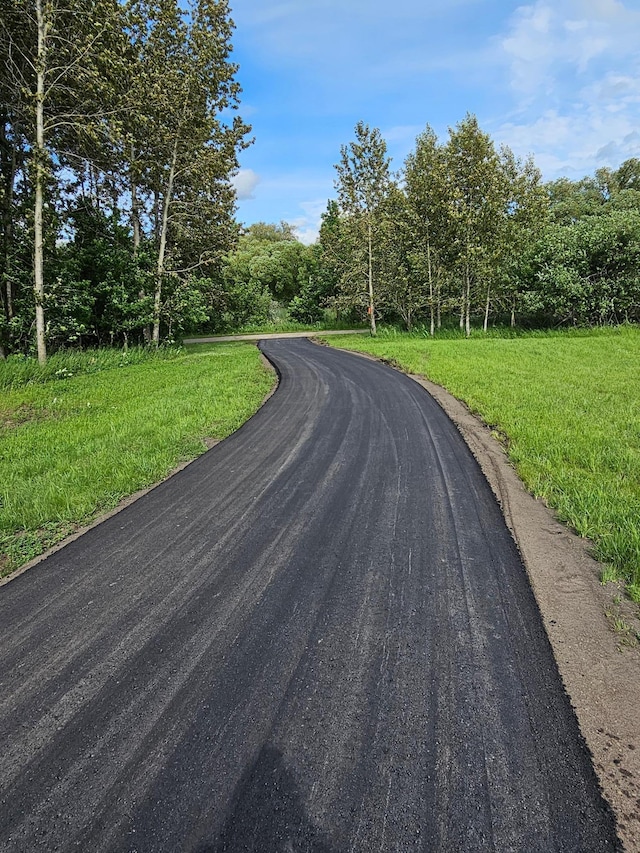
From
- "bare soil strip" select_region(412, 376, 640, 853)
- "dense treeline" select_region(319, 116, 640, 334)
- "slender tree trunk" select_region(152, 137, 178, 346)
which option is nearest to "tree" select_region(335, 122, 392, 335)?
"dense treeline" select_region(319, 116, 640, 334)

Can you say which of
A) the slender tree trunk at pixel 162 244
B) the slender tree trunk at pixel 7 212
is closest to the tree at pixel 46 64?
the slender tree trunk at pixel 7 212

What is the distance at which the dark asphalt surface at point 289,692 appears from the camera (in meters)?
1.22

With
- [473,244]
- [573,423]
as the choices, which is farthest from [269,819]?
[473,244]

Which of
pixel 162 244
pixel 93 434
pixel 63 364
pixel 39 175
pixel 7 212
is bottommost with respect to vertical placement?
pixel 93 434

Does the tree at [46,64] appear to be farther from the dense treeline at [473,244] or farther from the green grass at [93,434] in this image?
the dense treeline at [473,244]

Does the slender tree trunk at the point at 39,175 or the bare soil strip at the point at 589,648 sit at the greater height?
the slender tree trunk at the point at 39,175

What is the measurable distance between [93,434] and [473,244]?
18210 millimetres

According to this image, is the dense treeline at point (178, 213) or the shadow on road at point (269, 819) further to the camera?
the dense treeline at point (178, 213)

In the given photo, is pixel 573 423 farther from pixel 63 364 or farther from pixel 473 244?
pixel 473 244

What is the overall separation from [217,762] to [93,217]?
56.4 ft

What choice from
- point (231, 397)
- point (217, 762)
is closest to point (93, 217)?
point (231, 397)

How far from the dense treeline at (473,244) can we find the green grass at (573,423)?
7144 millimetres

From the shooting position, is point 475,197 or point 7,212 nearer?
point 7,212

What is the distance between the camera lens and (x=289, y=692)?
5.47 ft
